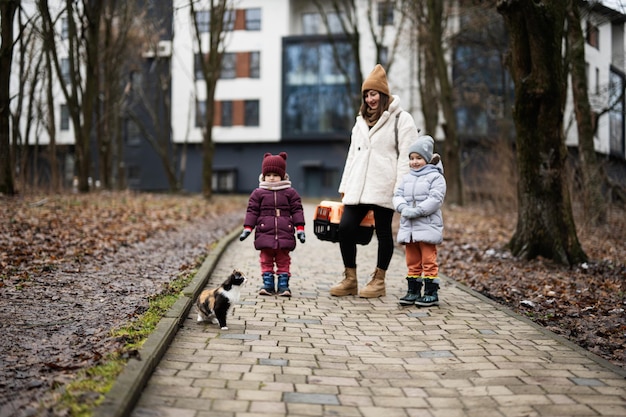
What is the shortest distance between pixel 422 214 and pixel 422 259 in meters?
0.50

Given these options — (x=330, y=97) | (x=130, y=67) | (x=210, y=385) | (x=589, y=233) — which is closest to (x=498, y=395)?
(x=210, y=385)

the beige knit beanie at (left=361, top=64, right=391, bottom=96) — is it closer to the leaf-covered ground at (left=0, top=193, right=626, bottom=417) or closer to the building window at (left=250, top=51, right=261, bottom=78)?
the leaf-covered ground at (left=0, top=193, right=626, bottom=417)

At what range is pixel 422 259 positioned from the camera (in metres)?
7.36

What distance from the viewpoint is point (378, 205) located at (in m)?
7.64

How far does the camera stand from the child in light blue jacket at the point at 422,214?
23.6 ft

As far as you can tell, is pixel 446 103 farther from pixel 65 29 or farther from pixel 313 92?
pixel 313 92

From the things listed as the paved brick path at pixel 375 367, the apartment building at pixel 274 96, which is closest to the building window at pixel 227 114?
the apartment building at pixel 274 96

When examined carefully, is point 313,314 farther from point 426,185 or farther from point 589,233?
point 589,233

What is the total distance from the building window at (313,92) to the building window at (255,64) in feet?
6.01

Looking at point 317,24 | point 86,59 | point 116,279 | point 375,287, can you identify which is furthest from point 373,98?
point 317,24

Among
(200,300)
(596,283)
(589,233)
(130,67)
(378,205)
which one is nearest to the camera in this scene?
(200,300)

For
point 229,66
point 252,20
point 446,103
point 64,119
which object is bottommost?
point 446,103

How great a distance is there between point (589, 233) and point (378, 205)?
33.1ft

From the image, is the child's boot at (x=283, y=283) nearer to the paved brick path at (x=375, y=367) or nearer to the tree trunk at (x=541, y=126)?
the paved brick path at (x=375, y=367)
